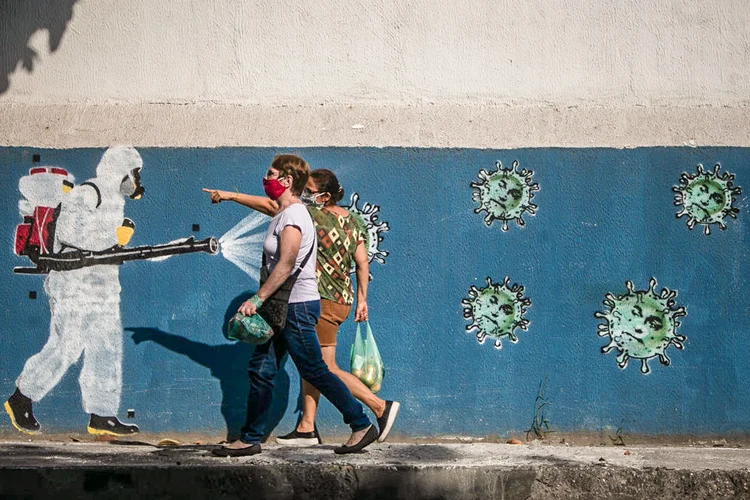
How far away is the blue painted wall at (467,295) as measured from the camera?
636cm

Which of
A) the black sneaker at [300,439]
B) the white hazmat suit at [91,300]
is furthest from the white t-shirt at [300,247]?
the white hazmat suit at [91,300]

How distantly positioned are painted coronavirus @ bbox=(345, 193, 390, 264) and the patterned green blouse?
0.69 feet

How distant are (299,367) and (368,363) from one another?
70 cm

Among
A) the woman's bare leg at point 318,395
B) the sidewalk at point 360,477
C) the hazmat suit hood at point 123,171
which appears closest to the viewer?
the sidewalk at point 360,477

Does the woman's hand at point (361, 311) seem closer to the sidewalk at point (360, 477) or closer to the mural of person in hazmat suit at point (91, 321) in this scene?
the sidewalk at point (360, 477)

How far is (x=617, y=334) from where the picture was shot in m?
6.36

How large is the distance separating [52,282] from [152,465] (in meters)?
1.58

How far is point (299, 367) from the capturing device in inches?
223

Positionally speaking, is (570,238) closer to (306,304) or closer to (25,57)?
(306,304)

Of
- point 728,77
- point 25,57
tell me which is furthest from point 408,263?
point 25,57

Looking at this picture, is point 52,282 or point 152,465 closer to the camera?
point 152,465

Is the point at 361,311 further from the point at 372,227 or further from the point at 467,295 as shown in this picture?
the point at 467,295

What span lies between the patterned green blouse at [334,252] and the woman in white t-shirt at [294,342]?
33 cm

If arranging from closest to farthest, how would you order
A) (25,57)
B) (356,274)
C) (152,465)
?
1. (152,465)
2. (356,274)
3. (25,57)
